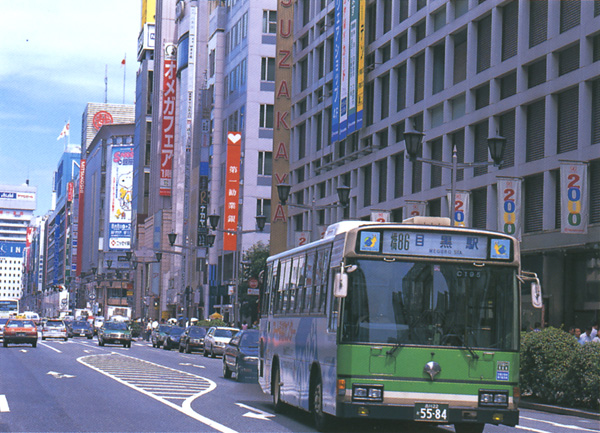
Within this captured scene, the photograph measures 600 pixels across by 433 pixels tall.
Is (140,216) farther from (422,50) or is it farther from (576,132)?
(576,132)

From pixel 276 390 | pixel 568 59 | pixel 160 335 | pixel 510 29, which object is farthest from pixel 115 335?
pixel 276 390

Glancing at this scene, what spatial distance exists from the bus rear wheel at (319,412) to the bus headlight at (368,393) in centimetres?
139

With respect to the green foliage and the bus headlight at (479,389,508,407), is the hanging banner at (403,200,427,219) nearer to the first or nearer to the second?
the green foliage

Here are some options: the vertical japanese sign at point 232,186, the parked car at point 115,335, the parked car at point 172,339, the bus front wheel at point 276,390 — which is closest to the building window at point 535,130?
the bus front wheel at point 276,390

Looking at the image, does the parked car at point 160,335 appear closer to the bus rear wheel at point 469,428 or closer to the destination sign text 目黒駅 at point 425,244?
the bus rear wheel at point 469,428

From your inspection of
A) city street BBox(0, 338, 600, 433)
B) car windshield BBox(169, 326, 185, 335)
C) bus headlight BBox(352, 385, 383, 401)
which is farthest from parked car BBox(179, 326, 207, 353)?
bus headlight BBox(352, 385, 383, 401)

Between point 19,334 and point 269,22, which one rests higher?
point 269,22

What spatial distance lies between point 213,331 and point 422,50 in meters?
17.4

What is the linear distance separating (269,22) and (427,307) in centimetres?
7959

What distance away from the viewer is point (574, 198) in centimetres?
3325

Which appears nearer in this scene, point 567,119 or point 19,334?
point 567,119

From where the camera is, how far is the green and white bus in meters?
14.8

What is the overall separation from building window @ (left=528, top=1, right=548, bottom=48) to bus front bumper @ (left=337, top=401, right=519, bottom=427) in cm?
2555

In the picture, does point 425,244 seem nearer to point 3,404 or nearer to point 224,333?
point 3,404
